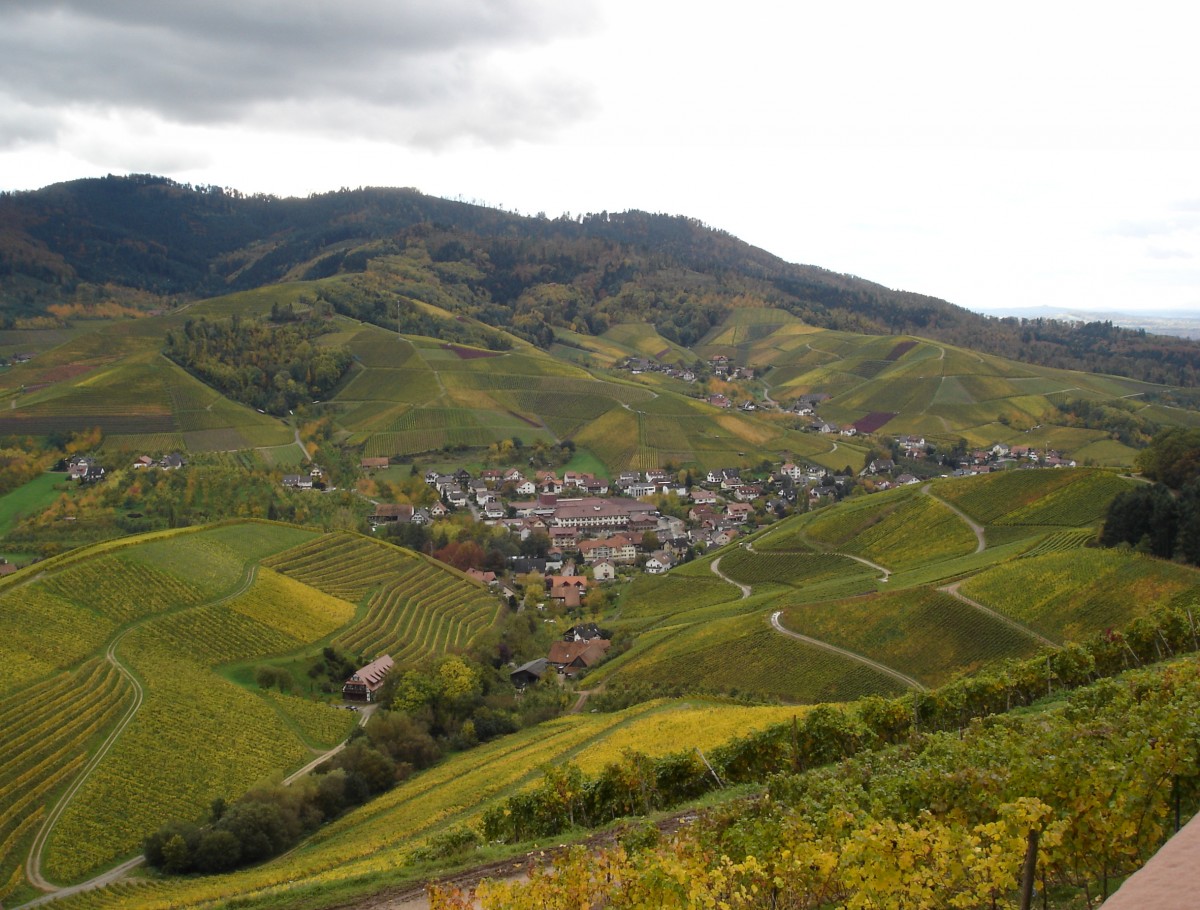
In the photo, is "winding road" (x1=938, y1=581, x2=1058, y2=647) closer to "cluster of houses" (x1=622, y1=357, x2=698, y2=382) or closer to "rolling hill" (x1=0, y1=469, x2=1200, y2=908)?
"rolling hill" (x1=0, y1=469, x2=1200, y2=908)

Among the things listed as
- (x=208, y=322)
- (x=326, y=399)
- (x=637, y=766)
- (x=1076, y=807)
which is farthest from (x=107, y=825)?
(x=208, y=322)

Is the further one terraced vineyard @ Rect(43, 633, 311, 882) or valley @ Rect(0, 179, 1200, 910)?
terraced vineyard @ Rect(43, 633, 311, 882)

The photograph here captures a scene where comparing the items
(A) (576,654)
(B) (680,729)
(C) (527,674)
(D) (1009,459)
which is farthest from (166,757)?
(D) (1009,459)

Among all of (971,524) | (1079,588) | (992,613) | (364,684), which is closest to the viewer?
(1079,588)

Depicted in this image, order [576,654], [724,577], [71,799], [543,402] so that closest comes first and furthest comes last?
[71,799] → [576,654] → [724,577] → [543,402]

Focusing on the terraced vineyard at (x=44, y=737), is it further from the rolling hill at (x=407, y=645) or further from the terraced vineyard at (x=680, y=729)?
the terraced vineyard at (x=680, y=729)

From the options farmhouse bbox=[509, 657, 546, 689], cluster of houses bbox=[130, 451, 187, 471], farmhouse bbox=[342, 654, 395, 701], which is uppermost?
cluster of houses bbox=[130, 451, 187, 471]

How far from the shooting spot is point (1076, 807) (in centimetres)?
1060

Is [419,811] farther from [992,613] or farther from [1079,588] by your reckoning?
[1079,588]

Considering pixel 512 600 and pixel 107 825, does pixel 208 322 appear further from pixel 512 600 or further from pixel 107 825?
pixel 107 825

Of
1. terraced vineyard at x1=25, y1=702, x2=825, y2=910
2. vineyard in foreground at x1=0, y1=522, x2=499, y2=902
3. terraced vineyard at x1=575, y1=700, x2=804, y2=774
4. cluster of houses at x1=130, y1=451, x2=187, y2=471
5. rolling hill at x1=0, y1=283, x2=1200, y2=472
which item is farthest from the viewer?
rolling hill at x1=0, y1=283, x2=1200, y2=472

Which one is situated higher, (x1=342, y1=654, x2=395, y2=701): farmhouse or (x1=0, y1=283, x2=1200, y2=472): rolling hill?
(x1=0, y1=283, x2=1200, y2=472): rolling hill

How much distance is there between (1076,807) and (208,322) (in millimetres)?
143999

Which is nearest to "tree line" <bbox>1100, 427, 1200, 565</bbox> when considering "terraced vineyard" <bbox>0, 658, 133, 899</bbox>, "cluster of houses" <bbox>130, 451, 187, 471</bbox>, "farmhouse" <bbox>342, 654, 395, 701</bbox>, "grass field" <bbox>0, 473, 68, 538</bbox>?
"farmhouse" <bbox>342, 654, 395, 701</bbox>
